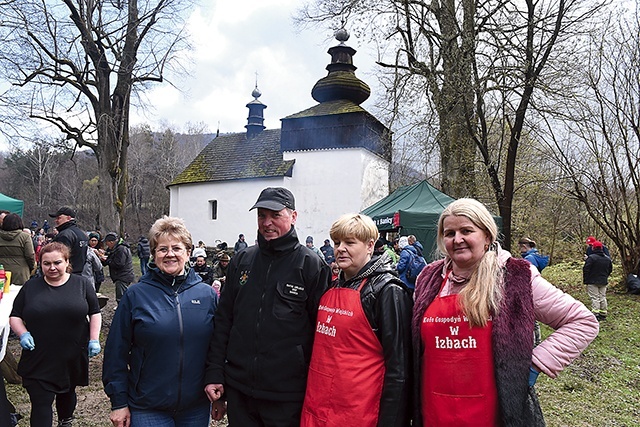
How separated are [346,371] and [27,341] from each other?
2.74 metres

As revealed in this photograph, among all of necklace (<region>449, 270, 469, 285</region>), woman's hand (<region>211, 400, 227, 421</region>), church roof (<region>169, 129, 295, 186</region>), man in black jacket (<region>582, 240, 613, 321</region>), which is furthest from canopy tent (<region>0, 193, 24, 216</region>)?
church roof (<region>169, 129, 295, 186</region>)

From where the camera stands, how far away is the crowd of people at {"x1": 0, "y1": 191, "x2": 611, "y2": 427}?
2.21 metres

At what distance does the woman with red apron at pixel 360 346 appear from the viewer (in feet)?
7.72

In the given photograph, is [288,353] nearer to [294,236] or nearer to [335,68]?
[294,236]

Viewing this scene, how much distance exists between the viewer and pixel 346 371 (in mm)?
2400

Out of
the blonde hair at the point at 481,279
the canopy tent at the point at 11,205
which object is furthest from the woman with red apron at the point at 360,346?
the canopy tent at the point at 11,205

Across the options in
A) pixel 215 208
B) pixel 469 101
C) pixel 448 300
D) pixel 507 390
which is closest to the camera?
pixel 507 390

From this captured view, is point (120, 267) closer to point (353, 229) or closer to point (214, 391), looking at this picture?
point (214, 391)

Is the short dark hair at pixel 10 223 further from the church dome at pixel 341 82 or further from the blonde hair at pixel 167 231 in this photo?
the church dome at pixel 341 82

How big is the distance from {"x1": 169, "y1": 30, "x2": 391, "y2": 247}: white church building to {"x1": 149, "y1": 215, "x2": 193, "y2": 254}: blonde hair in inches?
954

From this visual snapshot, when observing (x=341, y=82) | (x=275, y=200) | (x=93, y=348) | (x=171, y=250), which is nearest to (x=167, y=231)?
(x=171, y=250)

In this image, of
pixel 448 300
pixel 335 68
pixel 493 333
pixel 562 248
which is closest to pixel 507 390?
pixel 493 333

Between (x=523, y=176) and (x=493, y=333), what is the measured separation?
20.3 m

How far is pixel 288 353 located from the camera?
8.70ft
